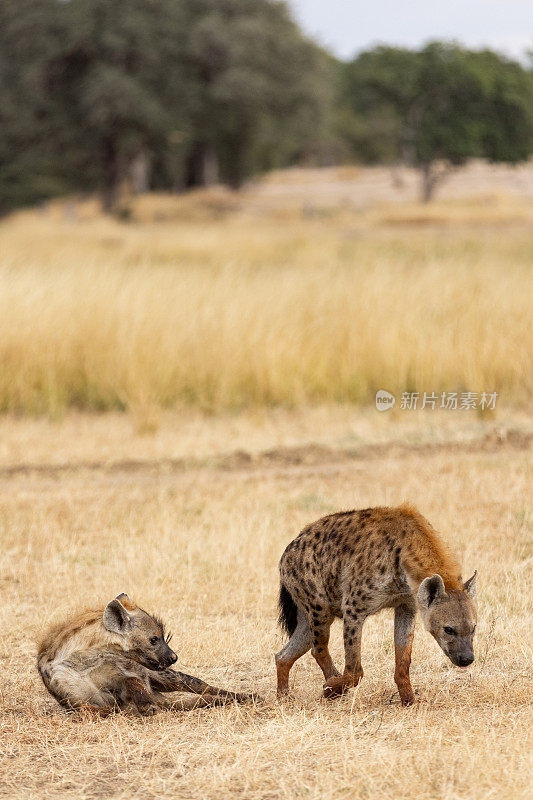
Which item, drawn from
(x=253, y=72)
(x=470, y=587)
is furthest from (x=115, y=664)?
(x=253, y=72)

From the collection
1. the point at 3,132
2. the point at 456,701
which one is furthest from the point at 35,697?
the point at 3,132

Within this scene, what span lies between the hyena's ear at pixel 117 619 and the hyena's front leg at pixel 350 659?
0.84 m

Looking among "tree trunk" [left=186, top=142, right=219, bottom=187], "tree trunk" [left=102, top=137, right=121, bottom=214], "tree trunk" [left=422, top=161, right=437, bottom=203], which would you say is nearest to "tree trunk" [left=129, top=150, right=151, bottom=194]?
"tree trunk" [left=102, top=137, right=121, bottom=214]

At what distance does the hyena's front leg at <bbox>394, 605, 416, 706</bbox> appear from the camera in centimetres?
438

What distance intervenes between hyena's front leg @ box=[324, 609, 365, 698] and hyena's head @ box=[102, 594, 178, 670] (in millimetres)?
644

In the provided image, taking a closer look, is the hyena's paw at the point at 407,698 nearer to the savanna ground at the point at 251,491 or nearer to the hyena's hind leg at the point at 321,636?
the savanna ground at the point at 251,491

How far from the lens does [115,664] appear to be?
14.6ft

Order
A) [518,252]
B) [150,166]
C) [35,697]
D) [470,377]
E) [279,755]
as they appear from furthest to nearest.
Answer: [150,166] → [518,252] → [470,377] → [35,697] → [279,755]

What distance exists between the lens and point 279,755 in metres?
3.84

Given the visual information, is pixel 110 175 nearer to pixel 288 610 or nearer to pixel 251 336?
pixel 251 336

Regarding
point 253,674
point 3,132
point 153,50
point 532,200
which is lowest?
point 253,674

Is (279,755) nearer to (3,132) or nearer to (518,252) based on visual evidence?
(518,252)

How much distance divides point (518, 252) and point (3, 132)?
22703 millimetres

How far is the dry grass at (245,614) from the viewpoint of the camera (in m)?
3.70
